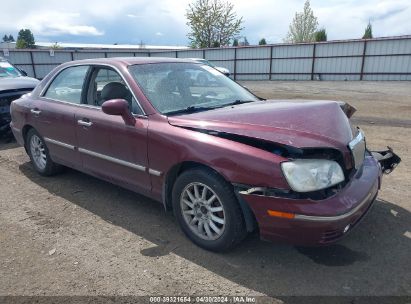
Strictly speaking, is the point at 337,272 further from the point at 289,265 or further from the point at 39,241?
the point at 39,241

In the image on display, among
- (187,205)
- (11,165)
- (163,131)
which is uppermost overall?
(163,131)

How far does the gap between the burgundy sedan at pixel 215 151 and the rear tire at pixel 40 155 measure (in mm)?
450

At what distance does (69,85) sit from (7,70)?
5549 millimetres

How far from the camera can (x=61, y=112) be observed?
4.37 m

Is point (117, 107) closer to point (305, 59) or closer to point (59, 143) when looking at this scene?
point (59, 143)

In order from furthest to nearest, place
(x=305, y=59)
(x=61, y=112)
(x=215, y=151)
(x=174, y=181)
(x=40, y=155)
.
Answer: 1. (x=305, y=59)
2. (x=40, y=155)
3. (x=61, y=112)
4. (x=174, y=181)
5. (x=215, y=151)

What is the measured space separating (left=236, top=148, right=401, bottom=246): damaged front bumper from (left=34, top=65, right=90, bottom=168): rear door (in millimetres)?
2491

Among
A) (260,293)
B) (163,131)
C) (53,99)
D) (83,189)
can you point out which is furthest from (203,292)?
(53,99)

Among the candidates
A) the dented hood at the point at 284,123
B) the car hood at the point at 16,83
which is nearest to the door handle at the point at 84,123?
the dented hood at the point at 284,123

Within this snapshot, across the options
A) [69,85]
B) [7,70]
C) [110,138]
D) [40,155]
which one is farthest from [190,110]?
[7,70]

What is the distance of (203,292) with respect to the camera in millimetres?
2611

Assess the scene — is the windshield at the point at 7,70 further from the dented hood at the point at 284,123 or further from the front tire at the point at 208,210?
the front tire at the point at 208,210

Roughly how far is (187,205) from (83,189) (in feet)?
6.66

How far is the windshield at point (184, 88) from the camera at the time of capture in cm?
354
